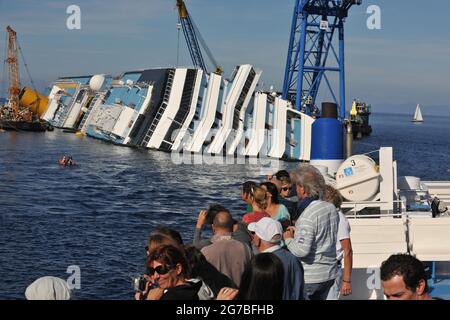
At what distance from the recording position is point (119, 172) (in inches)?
1781

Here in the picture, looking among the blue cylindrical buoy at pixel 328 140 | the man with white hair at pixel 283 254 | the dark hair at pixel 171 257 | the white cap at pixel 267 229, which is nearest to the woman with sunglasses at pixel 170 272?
the dark hair at pixel 171 257

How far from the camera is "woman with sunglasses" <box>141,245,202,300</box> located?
5594 mm

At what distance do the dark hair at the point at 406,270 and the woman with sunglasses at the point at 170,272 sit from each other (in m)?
1.57

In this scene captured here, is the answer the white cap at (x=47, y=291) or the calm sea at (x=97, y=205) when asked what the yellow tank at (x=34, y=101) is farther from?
the white cap at (x=47, y=291)

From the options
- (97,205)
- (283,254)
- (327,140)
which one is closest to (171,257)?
(283,254)

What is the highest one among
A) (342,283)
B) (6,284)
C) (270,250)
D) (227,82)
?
(227,82)

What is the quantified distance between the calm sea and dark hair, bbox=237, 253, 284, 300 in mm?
11459

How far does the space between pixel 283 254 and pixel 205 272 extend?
0.78m

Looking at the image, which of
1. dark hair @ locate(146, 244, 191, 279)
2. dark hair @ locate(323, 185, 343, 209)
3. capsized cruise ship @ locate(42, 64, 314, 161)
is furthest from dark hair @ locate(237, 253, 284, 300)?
capsized cruise ship @ locate(42, 64, 314, 161)

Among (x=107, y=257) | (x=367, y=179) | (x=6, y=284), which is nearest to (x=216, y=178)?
(x=107, y=257)

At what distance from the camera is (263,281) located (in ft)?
17.9

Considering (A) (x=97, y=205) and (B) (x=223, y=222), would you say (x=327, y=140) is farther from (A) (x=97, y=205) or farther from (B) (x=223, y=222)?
(A) (x=97, y=205)
